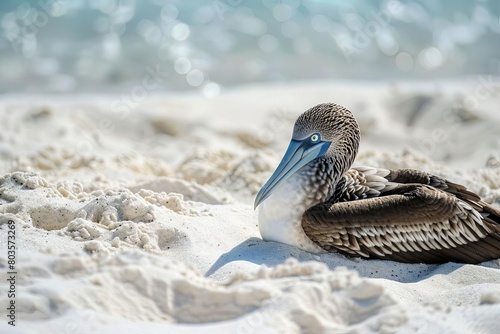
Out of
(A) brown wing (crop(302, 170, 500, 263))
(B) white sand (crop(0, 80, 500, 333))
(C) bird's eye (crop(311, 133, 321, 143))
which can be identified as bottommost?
(B) white sand (crop(0, 80, 500, 333))

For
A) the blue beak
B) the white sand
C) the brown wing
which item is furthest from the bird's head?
the white sand

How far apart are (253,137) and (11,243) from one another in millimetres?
5360

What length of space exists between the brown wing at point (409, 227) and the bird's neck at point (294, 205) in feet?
0.24

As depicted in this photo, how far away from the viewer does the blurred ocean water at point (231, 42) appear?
542 inches

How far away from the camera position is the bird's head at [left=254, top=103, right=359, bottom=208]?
16.7ft

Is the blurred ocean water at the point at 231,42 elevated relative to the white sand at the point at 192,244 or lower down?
elevated

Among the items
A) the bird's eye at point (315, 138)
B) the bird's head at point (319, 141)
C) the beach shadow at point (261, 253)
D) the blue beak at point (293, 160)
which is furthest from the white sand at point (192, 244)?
the bird's eye at point (315, 138)

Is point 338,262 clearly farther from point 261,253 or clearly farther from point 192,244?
point 192,244

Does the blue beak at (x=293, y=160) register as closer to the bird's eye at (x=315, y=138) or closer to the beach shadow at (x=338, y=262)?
the bird's eye at (x=315, y=138)

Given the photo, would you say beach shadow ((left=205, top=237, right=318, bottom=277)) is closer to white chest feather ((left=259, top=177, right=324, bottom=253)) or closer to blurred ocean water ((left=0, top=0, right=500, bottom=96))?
white chest feather ((left=259, top=177, right=324, bottom=253))

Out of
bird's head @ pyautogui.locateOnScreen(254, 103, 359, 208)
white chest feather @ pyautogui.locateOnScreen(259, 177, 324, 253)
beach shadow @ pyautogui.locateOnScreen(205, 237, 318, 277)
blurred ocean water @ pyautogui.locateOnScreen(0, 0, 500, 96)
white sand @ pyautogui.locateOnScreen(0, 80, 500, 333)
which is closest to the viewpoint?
white sand @ pyautogui.locateOnScreen(0, 80, 500, 333)

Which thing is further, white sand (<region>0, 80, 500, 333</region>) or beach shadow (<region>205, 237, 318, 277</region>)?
beach shadow (<region>205, 237, 318, 277</region>)

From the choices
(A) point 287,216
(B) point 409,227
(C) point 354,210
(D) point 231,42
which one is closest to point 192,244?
(A) point 287,216

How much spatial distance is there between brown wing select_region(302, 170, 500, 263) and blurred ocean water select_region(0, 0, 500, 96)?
27.6 ft
